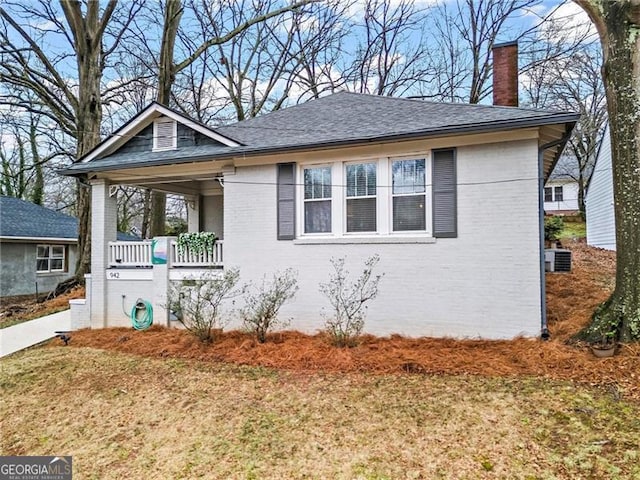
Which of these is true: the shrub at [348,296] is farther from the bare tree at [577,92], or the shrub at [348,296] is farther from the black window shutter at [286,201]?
the bare tree at [577,92]

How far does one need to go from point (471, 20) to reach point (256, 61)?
36.1 ft

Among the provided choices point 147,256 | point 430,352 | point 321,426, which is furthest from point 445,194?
point 147,256

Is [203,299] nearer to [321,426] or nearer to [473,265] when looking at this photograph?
[321,426]

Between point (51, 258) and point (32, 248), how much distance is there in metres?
1.13

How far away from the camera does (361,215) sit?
7.35 m

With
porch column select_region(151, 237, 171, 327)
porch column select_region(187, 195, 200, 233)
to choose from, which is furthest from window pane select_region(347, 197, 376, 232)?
porch column select_region(187, 195, 200, 233)

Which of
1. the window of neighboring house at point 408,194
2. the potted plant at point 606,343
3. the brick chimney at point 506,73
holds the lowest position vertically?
the potted plant at point 606,343

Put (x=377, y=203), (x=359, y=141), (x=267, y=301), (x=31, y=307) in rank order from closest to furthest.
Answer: (x=359, y=141), (x=377, y=203), (x=267, y=301), (x=31, y=307)

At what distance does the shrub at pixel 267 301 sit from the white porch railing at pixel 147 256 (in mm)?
1150

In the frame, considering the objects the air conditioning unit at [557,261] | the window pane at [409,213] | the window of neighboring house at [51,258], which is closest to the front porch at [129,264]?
the window pane at [409,213]

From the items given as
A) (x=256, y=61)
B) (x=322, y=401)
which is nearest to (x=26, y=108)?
(x=256, y=61)

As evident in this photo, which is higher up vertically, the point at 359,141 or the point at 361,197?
the point at 359,141

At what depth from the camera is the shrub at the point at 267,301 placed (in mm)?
7195

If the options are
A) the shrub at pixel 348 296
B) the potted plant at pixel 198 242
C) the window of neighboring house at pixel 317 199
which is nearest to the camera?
the shrub at pixel 348 296
